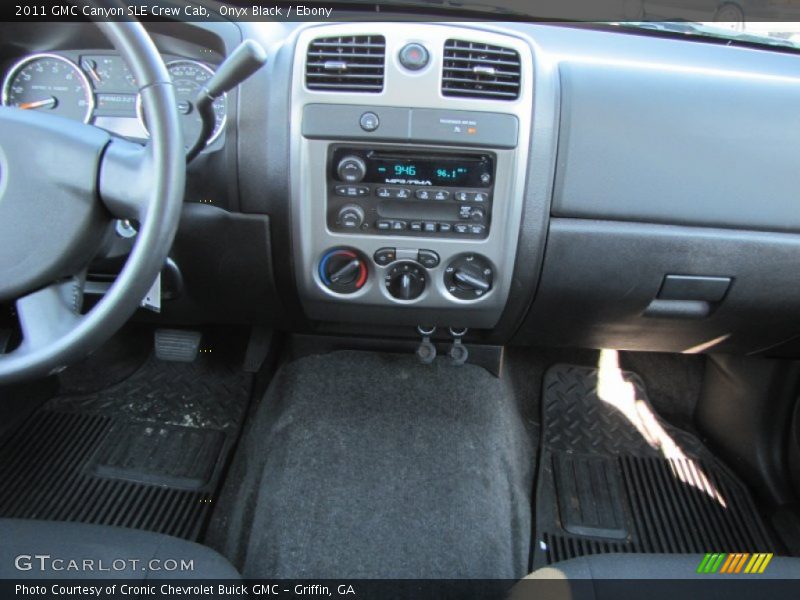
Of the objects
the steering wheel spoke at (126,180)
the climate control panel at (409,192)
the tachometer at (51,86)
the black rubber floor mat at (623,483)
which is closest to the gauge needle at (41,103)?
the tachometer at (51,86)

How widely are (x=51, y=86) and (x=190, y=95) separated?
312mm

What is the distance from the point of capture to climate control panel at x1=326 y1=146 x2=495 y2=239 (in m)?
1.35

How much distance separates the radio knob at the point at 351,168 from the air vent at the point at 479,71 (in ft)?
0.72

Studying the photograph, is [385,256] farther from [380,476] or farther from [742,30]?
[742,30]

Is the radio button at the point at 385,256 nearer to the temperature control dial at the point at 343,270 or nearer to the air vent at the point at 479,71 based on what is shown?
the temperature control dial at the point at 343,270

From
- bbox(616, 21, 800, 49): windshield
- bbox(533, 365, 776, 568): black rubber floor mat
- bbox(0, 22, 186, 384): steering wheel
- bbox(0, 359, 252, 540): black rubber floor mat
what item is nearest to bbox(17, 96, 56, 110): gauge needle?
bbox(0, 22, 186, 384): steering wheel

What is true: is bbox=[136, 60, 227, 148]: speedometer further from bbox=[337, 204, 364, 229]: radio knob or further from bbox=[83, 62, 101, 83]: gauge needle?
bbox=[337, 204, 364, 229]: radio knob

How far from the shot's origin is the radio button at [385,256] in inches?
56.9

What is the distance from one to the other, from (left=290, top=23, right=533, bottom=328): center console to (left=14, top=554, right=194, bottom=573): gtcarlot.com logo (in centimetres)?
67

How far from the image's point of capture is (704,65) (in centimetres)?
143

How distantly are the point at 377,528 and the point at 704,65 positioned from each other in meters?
1.31

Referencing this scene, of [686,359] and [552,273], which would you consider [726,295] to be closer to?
[552,273]

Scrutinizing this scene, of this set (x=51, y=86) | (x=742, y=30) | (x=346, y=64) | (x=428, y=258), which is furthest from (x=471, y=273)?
(x=51, y=86)

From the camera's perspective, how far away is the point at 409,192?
1.37 metres
